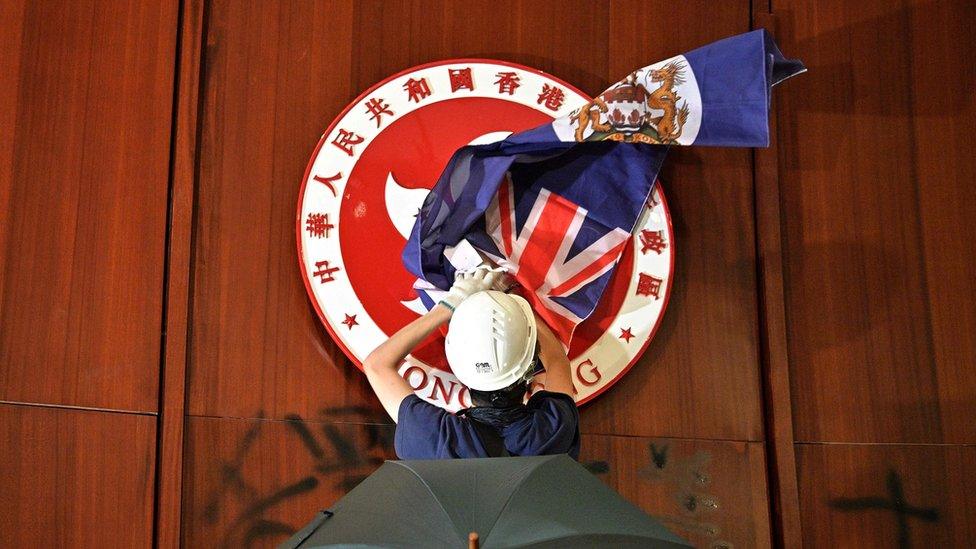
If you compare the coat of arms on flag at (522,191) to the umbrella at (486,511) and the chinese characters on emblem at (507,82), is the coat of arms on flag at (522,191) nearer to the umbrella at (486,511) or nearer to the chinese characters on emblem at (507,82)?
the chinese characters on emblem at (507,82)

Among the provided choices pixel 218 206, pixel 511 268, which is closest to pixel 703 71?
pixel 511 268

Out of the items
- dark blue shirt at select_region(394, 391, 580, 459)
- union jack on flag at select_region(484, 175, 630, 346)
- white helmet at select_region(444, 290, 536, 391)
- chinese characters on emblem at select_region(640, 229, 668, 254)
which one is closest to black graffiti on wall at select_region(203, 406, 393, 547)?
dark blue shirt at select_region(394, 391, 580, 459)

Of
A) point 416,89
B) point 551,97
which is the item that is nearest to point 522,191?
point 551,97

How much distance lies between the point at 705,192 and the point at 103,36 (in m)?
1.59

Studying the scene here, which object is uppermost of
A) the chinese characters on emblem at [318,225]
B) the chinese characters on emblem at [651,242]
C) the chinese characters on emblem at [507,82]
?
the chinese characters on emblem at [507,82]

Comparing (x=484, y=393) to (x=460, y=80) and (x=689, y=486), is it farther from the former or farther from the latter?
(x=460, y=80)

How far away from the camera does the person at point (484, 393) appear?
2070 mm

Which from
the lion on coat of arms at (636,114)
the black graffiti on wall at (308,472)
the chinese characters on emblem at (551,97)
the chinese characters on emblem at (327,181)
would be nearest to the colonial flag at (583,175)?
the lion on coat of arms at (636,114)

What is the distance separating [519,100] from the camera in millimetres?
2547

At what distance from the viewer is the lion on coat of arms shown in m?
2.38

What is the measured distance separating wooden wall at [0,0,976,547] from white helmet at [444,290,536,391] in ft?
1.16

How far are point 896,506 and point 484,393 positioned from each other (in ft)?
3.80

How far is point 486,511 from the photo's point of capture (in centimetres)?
156

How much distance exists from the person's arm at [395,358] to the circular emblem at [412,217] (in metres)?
0.08
